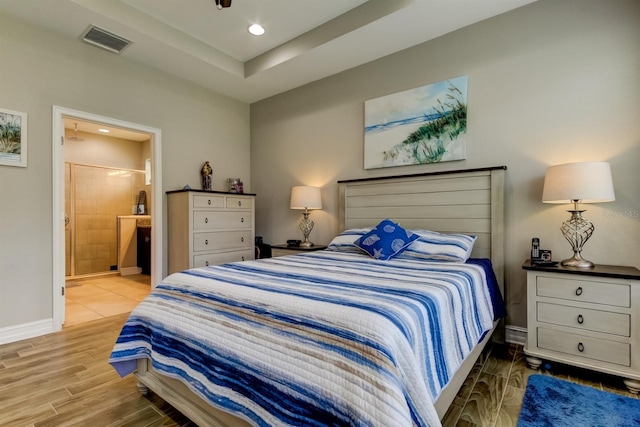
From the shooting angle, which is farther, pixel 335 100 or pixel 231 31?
pixel 335 100

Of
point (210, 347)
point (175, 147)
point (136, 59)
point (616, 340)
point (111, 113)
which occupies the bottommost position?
point (616, 340)

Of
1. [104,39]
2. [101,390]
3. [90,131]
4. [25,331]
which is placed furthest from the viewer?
[90,131]

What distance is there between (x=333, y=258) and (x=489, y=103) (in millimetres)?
1915

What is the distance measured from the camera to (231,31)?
3.15m

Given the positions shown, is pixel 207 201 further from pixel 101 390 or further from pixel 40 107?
pixel 101 390

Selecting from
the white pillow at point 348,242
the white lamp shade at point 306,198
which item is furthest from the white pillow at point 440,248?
the white lamp shade at point 306,198

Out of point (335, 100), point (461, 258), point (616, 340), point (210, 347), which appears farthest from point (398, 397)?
point (335, 100)

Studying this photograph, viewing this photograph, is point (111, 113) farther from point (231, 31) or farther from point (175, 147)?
point (231, 31)

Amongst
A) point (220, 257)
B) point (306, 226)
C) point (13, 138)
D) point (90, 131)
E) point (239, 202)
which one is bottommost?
point (220, 257)

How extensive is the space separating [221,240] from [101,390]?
2.02 m

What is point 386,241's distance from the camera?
2.56 meters

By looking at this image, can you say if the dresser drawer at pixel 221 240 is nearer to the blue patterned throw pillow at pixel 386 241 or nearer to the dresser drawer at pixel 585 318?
the blue patterned throw pillow at pixel 386 241

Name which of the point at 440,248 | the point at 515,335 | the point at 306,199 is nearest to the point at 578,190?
the point at 440,248

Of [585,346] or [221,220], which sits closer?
[585,346]
